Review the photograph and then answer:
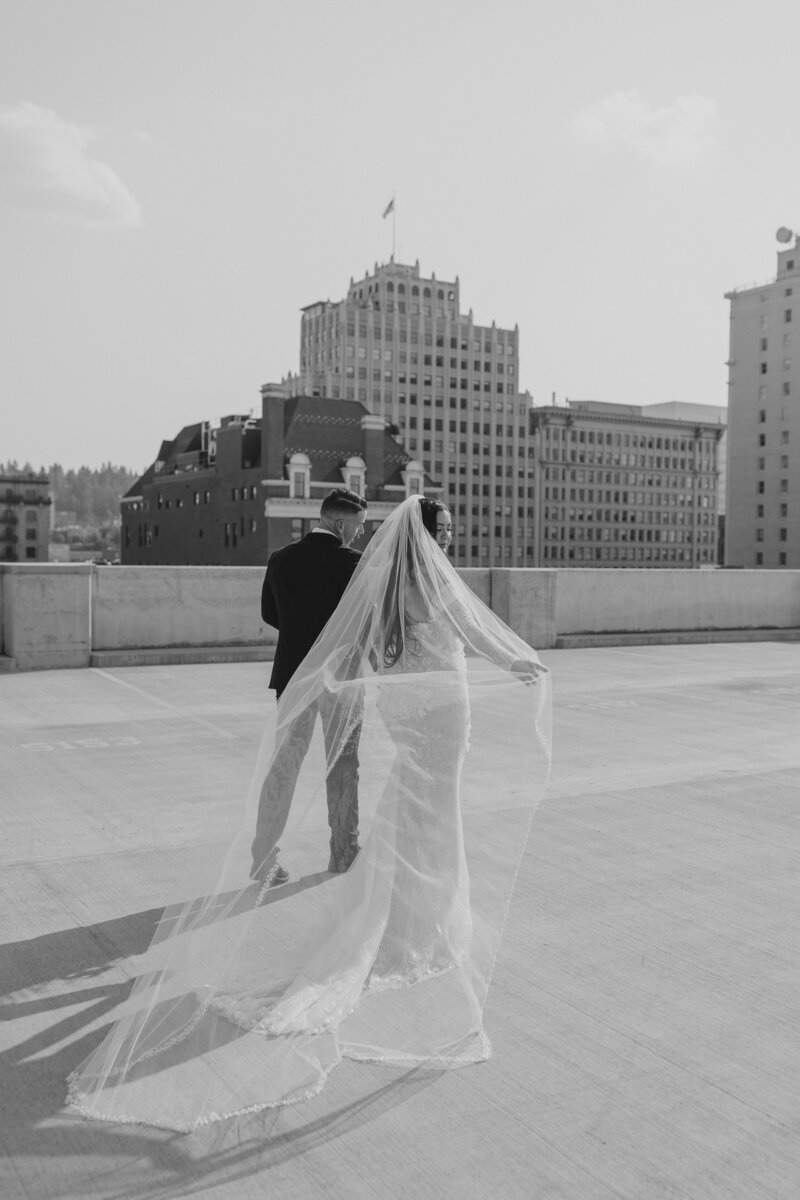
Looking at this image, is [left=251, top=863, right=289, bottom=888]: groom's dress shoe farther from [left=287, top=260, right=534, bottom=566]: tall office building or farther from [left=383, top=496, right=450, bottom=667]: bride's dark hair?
[left=287, top=260, right=534, bottom=566]: tall office building

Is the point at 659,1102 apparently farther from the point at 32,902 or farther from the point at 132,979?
the point at 32,902

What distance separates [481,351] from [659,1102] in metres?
151

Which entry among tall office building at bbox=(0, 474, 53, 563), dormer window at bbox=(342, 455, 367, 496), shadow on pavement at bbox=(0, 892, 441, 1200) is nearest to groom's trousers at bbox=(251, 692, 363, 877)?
shadow on pavement at bbox=(0, 892, 441, 1200)

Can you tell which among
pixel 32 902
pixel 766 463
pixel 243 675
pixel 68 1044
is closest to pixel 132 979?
pixel 68 1044

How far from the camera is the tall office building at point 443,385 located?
142875 mm

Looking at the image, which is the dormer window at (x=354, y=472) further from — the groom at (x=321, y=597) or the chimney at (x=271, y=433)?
the groom at (x=321, y=597)

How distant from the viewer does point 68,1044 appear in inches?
159

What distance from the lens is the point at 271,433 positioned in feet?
294

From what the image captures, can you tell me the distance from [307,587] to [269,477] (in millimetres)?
84599

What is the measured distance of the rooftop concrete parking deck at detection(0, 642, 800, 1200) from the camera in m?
3.23

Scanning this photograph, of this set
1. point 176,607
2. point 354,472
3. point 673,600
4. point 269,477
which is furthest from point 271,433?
point 176,607

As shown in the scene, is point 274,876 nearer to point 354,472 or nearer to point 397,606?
point 397,606

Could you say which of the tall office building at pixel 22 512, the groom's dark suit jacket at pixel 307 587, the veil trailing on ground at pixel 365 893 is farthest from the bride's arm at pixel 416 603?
the tall office building at pixel 22 512

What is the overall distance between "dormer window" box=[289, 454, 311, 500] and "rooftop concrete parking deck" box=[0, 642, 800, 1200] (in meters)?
80.8
